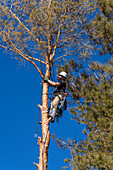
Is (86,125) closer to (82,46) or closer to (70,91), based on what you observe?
(70,91)

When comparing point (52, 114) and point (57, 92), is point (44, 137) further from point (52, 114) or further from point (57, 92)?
point (57, 92)

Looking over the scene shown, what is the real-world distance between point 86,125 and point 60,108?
66 cm

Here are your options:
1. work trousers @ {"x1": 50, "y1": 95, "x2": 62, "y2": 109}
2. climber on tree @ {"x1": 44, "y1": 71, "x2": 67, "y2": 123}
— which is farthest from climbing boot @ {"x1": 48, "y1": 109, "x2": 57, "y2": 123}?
work trousers @ {"x1": 50, "y1": 95, "x2": 62, "y2": 109}

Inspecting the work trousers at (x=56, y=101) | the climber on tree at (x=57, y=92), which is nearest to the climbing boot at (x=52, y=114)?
the climber on tree at (x=57, y=92)

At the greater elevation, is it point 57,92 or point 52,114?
point 57,92

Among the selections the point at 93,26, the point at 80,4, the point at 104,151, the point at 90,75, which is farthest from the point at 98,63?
the point at 104,151

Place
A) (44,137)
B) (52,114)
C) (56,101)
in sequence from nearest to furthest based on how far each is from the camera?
1. (44,137)
2. (52,114)
3. (56,101)

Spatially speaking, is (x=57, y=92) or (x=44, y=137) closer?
(x=44, y=137)

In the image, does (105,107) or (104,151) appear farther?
(105,107)

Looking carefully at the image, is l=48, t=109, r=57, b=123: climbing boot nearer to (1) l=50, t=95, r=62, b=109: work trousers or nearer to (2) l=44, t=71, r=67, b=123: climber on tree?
(2) l=44, t=71, r=67, b=123: climber on tree

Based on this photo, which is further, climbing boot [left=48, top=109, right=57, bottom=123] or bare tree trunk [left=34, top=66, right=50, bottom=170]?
climbing boot [left=48, top=109, right=57, bottom=123]

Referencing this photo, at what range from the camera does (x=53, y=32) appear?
22.6 ft

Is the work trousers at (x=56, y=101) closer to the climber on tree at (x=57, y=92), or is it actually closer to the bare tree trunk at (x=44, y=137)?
the climber on tree at (x=57, y=92)

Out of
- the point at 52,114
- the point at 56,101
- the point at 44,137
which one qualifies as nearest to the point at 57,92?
the point at 56,101
